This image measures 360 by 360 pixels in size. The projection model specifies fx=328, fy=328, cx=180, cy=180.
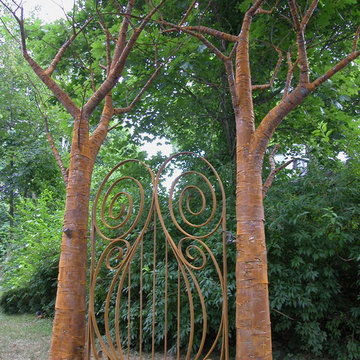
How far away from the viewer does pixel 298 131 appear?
539 cm

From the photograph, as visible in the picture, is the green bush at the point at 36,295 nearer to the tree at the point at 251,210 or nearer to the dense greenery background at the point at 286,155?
the dense greenery background at the point at 286,155

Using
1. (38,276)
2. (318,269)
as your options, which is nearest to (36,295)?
(38,276)

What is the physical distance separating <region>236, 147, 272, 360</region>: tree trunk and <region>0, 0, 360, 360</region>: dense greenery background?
4.38 feet

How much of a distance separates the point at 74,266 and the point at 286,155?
17.2 ft

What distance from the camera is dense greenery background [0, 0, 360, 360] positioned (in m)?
3.38

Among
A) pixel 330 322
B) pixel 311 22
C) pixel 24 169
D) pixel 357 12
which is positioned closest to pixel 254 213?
pixel 330 322

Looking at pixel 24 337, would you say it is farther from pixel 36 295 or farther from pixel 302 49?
pixel 302 49

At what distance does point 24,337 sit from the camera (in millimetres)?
4648

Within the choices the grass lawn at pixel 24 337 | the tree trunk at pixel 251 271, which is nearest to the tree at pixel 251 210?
the tree trunk at pixel 251 271

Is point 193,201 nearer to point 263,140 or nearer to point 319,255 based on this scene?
point 319,255

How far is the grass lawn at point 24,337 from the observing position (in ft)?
13.0

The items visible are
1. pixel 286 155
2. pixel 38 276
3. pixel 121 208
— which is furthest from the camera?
pixel 286 155

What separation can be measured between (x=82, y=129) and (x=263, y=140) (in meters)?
1.48

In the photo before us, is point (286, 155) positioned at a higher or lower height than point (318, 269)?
higher
